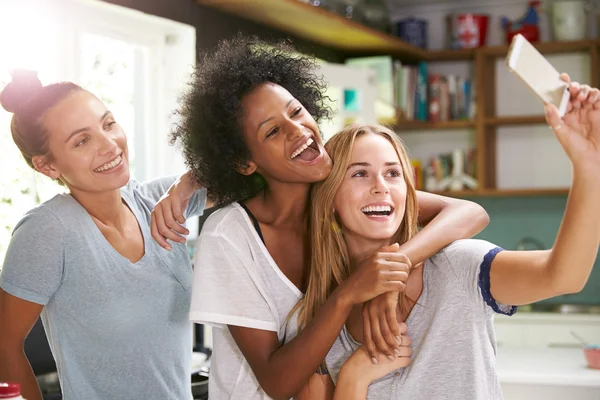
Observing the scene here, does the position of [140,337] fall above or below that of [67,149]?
below

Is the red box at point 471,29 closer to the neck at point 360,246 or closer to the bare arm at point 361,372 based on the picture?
the neck at point 360,246

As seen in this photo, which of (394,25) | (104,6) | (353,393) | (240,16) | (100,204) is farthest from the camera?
(394,25)

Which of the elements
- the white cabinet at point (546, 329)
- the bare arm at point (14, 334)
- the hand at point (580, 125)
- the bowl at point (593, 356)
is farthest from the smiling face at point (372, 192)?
the white cabinet at point (546, 329)

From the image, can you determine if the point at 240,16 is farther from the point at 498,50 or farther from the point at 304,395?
the point at 304,395

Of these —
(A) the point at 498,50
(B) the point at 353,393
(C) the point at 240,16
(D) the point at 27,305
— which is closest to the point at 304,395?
(B) the point at 353,393

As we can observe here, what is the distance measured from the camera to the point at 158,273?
1.77 m

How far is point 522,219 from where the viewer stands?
520 centimetres

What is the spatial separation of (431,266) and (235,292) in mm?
410

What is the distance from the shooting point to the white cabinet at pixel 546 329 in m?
4.52

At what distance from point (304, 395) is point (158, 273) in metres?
0.44

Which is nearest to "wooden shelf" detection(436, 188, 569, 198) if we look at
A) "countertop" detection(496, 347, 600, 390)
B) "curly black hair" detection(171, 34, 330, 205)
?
"countertop" detection(496, 347, 600, 390)

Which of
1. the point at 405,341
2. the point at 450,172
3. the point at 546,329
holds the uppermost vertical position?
the point at 405,341

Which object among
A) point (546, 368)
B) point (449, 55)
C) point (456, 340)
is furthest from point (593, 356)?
point (449, 55)

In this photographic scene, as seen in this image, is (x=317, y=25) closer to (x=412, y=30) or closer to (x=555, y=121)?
(x=412, y=30)
